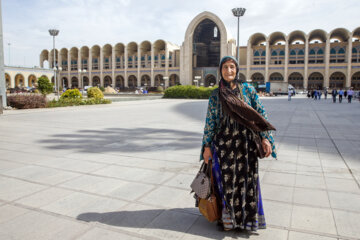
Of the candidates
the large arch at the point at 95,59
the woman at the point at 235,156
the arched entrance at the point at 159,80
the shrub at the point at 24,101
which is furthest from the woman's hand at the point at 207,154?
the large arch at the point at 95,59

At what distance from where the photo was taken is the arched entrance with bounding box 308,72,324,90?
52.9 metres

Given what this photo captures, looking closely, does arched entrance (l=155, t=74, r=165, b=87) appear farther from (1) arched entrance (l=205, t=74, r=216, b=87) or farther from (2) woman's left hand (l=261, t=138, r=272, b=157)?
(2) woman's left hand (l=261, t=138, r=272, b=157)

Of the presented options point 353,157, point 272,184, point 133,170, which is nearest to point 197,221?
point 272,184

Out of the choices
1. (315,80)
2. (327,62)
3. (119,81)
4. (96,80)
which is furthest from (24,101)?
(96,80)

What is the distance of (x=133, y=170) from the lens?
13.3ft

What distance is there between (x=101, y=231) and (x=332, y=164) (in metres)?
3.74

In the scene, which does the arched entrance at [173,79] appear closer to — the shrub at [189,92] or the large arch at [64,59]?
the large arch at [64,59]

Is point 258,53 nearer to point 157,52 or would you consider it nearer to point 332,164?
point 157,52

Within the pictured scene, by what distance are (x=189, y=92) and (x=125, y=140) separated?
24.2 m

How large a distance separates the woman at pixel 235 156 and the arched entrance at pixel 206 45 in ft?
190

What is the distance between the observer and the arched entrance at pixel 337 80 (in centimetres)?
5128

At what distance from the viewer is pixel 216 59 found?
61.6 metres

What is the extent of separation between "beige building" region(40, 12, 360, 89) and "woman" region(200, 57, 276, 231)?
4365 cm

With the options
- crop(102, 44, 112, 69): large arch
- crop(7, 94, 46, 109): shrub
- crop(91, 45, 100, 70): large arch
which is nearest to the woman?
crop(7, 94, 46, 109): shrub
